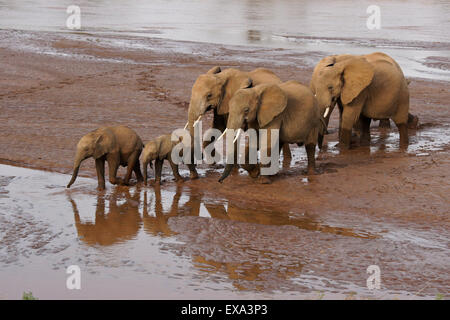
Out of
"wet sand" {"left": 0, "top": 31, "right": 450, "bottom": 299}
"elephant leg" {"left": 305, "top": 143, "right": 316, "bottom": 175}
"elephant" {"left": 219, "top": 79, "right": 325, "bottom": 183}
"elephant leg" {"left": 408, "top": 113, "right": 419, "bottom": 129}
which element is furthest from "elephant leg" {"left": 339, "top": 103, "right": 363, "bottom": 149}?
"elephant leg" {"left": 408, "top": 113, "right": 419, "bottom": 129}

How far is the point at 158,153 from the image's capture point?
11.1 meters

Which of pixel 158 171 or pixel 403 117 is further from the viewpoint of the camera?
pixel 403 117

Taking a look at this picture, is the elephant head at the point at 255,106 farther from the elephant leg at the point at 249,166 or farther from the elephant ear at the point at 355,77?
the elephant ear at the point at 355,77

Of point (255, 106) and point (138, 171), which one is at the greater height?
point (255, 106)

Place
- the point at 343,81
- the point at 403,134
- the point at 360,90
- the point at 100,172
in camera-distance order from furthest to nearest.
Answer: the point at 403,134, the point at 343,81, the point at 360,90, the point at 100,172

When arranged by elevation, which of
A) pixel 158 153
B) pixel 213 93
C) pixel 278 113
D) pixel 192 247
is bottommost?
pixel 192 247

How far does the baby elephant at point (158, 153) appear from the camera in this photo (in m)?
11.0

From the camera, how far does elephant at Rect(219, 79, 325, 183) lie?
1093 cm

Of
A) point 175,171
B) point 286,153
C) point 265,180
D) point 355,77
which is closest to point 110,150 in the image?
point 175,171

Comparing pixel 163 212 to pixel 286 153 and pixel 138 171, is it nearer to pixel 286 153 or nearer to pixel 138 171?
pixel 138 171

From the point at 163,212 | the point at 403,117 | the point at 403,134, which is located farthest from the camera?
the point at 403,134

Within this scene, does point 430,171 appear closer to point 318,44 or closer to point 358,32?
point 318,44

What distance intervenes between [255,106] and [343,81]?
2932 mm

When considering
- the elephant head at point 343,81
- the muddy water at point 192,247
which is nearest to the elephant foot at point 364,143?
the elephant head at point 343,81
